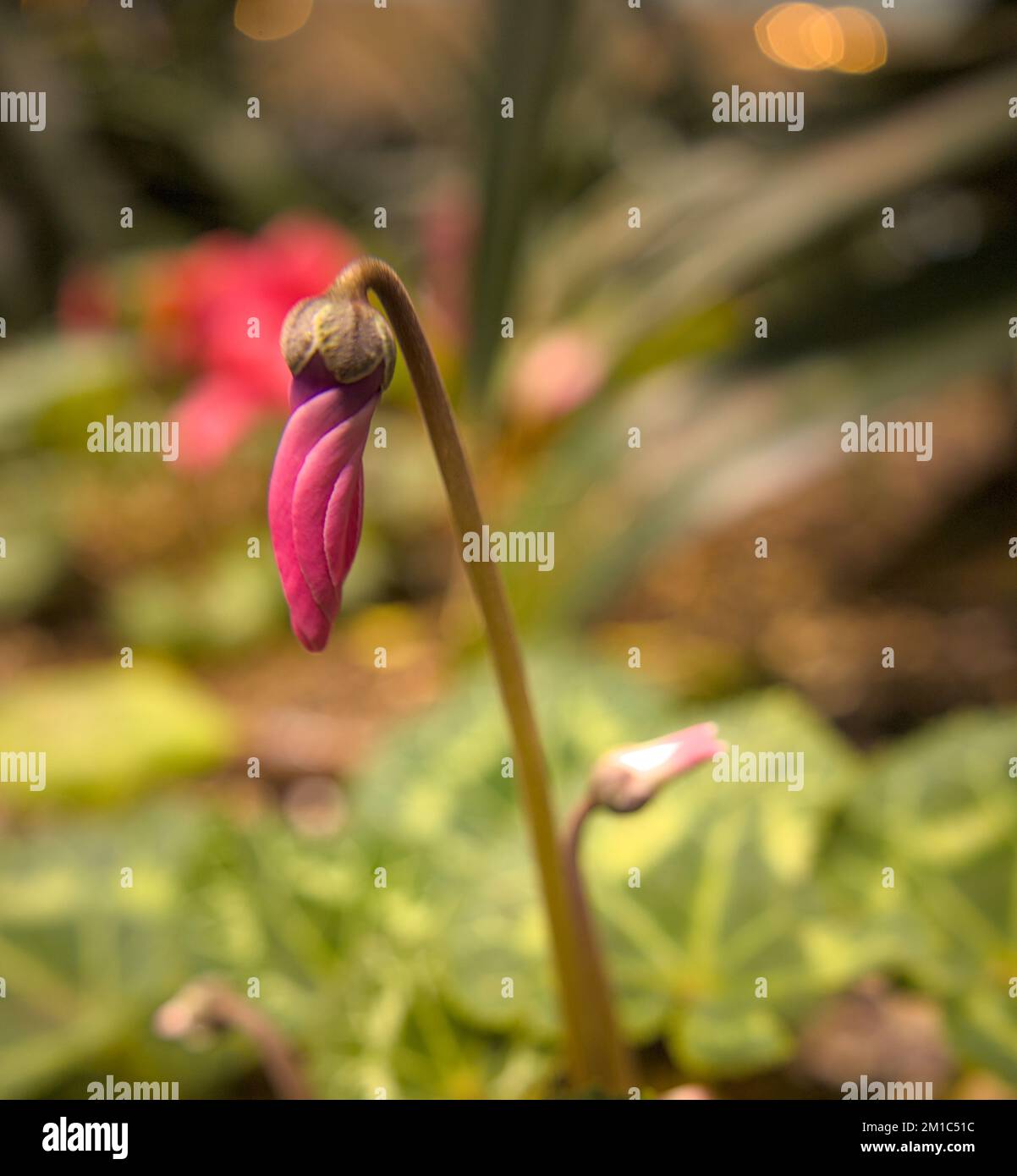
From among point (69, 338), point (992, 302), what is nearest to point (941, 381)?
point (992, 302)

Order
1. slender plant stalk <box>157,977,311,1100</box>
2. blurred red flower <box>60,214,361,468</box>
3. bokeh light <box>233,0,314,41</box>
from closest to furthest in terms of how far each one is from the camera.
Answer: slender plant stalk <box>157,977,311,1100</box>
blurred red flower <box>60,214,361,468</box>
bokeh light <box>233,0,314,41</box>

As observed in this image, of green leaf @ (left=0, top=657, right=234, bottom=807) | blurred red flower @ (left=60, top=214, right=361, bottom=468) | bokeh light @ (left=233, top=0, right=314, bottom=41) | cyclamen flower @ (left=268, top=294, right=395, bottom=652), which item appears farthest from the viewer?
bokeh light @ (left=233, top=0, right=314, bottom=41)

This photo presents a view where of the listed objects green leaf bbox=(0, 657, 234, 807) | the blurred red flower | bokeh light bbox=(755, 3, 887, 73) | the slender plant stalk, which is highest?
bokeh light bbox=(755, 3, 887, 73)

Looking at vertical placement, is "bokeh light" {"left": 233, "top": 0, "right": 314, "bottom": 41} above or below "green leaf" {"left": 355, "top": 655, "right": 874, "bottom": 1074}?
above

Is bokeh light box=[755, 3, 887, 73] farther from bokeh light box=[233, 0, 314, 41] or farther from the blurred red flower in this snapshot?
bokeh light box=[233, 0, 314, 41]

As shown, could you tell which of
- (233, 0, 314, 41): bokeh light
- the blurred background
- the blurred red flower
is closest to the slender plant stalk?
the blurred background

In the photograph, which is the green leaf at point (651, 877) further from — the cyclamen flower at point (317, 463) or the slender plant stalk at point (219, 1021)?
the cyclamen flower at point (317, 463)

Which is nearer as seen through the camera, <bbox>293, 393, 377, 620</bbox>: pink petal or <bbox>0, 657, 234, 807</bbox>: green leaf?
<bbox>293, 393, 377, 620</bbox>: pink petal
